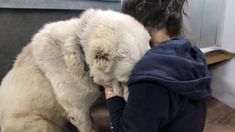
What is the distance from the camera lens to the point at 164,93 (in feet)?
2.96

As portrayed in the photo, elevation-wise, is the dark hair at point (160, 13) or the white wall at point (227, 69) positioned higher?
the dark hair at point (160, 13)

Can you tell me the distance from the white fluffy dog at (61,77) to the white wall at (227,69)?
1671mm

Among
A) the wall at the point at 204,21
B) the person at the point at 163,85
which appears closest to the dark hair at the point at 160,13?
the person at the point at 163,85

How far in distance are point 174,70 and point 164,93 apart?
91mm

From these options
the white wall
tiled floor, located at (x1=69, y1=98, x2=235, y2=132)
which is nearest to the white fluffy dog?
tiled floor, located at (x1=69, y1=98, x2=235, y2=132)

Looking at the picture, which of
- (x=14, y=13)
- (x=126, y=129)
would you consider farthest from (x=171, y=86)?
(x=14, y=13)

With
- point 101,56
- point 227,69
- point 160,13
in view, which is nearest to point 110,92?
point 101,56

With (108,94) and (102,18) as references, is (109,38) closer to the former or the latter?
(102,18)

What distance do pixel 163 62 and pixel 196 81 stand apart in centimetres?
15

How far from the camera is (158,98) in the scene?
897 millimetres

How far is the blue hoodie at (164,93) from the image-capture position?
2.94ft

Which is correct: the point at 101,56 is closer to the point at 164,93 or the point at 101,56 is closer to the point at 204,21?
the point at 164,93

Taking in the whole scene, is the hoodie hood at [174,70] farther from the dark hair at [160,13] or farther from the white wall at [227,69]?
the white wall at [227,69]

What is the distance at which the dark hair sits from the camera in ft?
3.55
